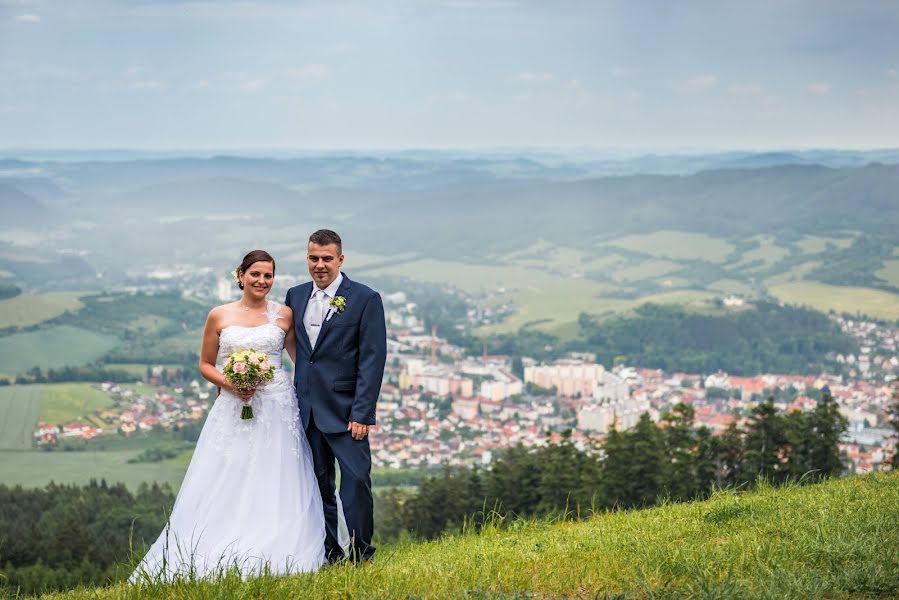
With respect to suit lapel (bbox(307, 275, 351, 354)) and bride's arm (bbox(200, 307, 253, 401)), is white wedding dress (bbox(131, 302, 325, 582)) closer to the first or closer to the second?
bride's arm (bbox(200, 307, 253, 401))

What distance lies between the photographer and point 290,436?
21.0ft

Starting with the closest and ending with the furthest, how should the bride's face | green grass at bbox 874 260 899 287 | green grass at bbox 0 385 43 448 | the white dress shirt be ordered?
the white dress shirt
the bride's face
green grass at bbox 0 385 43 448
green grass at bbox 874 260 899 287

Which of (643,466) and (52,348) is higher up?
(643,466)

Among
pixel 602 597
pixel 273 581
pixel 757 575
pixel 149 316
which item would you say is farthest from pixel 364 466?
pixel 149 316

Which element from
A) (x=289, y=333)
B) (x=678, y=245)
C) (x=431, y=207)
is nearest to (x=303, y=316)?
(x=289, y=333)

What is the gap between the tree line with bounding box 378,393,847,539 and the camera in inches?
885

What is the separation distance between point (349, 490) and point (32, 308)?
99.3m

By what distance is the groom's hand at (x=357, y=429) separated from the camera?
5977 millimetres

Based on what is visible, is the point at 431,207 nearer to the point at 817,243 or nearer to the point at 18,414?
the point at 817,243

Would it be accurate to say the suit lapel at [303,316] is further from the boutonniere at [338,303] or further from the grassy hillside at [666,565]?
the grassy hillside at [666,565]

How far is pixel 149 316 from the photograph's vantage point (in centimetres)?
9631

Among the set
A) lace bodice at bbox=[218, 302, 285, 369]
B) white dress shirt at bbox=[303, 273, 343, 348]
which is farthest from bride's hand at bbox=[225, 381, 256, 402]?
white dress shirt at bbox=[303, 273, 343, 348]

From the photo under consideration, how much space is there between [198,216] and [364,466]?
179188 mm

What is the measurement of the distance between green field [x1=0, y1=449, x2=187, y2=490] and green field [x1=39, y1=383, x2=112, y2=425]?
22.9ft
